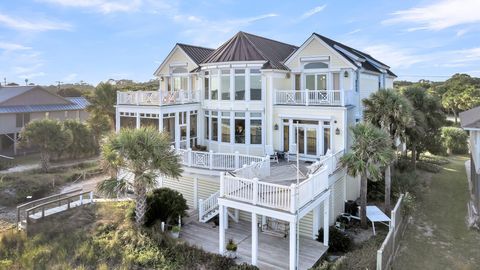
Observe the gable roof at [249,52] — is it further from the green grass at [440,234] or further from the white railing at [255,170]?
the green grass at [440,234]

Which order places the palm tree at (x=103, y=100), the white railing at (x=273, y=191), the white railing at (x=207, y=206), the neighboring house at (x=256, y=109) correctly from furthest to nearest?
the palm tree at (x=103, y=100) < the neighboring house at (x=256, y=109) < the white railing at (x=207, y=206) < the white railing at (x=273, y=191)

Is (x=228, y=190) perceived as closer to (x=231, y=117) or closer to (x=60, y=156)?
(x=231, y=117)

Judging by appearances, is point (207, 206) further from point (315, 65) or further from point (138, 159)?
point (315, 65)

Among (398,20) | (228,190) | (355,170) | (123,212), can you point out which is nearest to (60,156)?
(123,212)

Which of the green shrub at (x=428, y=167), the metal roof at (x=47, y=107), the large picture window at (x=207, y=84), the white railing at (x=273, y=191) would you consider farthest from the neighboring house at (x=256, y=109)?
the metal roof at (x=47, y=107)

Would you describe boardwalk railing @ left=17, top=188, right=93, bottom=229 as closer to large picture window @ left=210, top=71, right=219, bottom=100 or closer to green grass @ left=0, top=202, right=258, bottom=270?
green grass @ left=0, top=202, right=258, bottom=270

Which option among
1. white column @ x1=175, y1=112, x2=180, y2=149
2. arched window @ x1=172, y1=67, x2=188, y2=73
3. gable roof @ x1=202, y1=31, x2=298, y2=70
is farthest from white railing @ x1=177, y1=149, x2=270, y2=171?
arched window @ x1=172, y1=67, x2=188, y2=73
